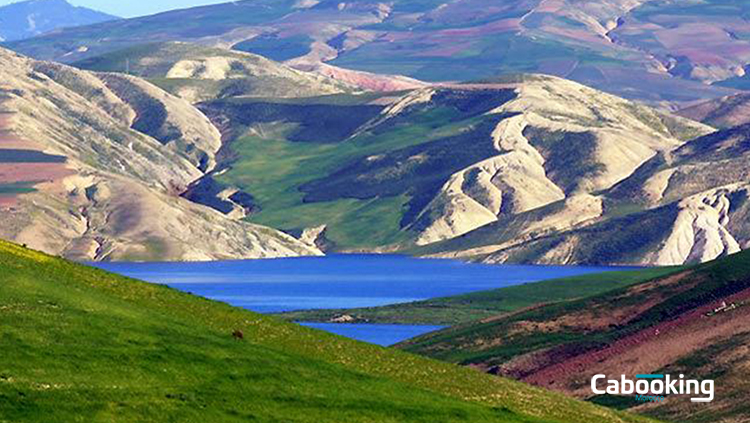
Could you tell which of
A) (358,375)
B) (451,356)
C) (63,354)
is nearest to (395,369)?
(358,375)

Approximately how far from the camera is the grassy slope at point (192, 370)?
52.4 metres

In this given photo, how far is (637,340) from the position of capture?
102 m

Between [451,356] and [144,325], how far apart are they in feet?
205

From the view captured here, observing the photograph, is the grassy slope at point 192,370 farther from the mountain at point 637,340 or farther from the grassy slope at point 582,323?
the grassy slope at point 582,323

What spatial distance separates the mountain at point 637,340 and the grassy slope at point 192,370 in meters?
17.1

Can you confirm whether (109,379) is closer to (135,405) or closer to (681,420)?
(135,405)

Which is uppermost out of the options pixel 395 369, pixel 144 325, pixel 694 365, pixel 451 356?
pixel 144 325

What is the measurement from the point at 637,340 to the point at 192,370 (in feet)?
165

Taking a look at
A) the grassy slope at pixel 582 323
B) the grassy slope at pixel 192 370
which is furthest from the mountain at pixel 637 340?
the grassy slope at pixel 192 370

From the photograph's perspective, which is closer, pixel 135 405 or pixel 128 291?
pixel 135 405

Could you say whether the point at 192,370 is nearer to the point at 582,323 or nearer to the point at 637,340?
the point at 637,340

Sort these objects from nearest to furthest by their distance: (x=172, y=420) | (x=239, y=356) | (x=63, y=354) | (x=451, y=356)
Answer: (x=172, y=420)
(x=63, y=354)
(x=239, y=356)
(x=451, y=356)

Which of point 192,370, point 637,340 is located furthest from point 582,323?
point 192,370

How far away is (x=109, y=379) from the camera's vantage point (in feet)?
177
